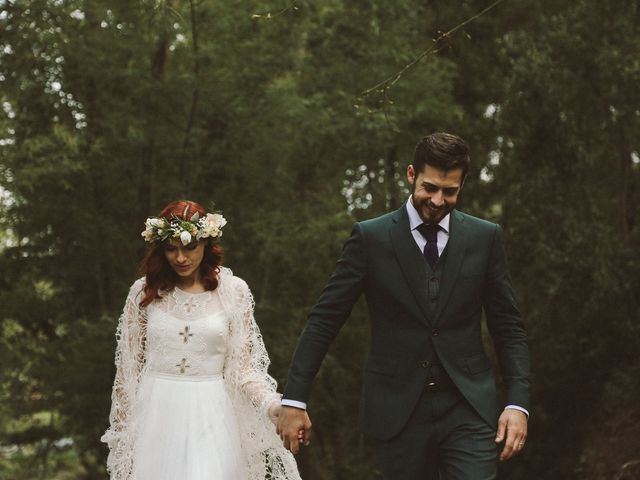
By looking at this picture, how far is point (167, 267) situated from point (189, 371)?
22.7 inches

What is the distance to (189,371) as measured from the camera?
5016 mm

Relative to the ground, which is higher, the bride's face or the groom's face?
the groom's face

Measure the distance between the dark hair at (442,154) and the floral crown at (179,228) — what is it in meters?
1.67

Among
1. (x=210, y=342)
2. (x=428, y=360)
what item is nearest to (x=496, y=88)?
(x=210, y=342)

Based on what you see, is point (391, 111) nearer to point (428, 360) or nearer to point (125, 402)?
point (125, 402)

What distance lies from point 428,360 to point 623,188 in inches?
326

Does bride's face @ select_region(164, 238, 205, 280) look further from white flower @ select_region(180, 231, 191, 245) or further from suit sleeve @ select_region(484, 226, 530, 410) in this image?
suit sleeve @ select_region(484, 226, 530, 410)

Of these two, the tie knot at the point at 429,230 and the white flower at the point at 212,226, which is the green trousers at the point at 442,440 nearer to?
the tie knot at the point at 429,230

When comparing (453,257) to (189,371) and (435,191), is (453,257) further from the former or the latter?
(189,371)

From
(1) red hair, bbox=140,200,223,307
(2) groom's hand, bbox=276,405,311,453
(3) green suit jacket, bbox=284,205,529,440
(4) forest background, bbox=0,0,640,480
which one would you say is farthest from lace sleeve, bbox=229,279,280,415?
(4) forest background, bbox=0,0,640,480

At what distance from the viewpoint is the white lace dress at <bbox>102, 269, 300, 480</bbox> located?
16.0ft

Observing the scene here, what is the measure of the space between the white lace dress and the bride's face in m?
0.13

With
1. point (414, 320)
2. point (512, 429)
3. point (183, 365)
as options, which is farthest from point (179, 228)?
point (512, 429)

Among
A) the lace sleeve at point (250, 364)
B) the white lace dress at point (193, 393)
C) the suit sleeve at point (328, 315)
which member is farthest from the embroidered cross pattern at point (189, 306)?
the suit sleeve at point (328, 315)
